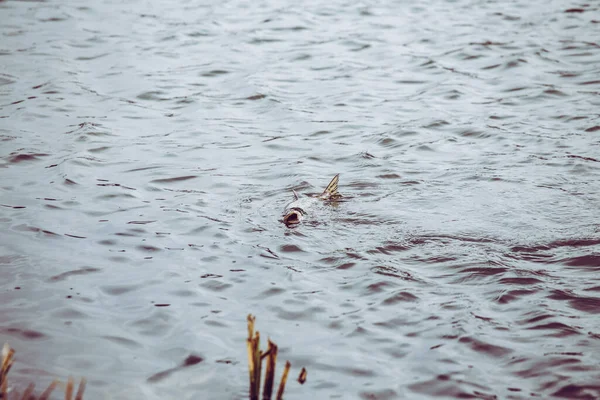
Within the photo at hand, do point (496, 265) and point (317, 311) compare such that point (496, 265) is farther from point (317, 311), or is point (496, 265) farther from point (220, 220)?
point (220, 220)

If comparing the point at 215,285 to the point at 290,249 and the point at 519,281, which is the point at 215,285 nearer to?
the point at 290,249

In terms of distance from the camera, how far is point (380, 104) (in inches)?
368

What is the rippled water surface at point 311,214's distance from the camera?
4.16m

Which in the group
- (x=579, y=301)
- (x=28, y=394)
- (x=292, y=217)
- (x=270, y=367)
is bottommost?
(x=579, y=301)

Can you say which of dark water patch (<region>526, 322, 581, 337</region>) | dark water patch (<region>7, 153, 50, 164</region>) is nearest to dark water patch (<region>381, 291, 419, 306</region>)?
dark water patch (<region>526, 322, 581, 337</region>)

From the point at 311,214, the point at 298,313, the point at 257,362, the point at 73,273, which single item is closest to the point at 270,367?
the point at 257,362

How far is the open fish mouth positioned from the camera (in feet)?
19.5

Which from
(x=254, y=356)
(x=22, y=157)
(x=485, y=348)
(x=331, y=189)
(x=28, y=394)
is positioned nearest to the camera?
(x=254, y=356)

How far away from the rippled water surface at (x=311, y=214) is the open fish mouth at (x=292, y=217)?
107mm

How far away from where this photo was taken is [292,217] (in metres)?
5.97

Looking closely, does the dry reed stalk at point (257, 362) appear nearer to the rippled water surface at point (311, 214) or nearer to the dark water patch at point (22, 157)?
the rippled water surface at point (311, 214)

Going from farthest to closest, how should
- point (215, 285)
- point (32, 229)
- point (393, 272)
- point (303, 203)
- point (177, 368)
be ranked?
point (303, 203) → point (32, 229) → point (393, 272) → point (215, 285) → point (177, 368)

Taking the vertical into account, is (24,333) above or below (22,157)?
below

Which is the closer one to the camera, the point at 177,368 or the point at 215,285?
the point at 177,368
